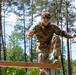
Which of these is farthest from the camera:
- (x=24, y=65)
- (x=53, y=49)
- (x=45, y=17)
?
(x=53, y=49)

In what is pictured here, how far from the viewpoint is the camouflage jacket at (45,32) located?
579 centimetres

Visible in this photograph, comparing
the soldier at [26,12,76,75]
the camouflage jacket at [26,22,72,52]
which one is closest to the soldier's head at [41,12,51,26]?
the soldier at [26,12,76,75]

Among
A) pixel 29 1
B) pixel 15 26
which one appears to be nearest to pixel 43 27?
pixel 29 1

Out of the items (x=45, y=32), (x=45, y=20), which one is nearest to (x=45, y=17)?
(x=45, y=20)

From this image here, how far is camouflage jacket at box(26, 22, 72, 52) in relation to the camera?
579 centimetres

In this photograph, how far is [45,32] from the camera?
585 cm

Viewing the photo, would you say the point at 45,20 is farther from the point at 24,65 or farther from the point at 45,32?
the point at 24,65

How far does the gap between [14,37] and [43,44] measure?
133ft

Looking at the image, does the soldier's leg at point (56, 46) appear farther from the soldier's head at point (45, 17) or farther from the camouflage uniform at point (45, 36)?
the soldier's head at point (45, 17)

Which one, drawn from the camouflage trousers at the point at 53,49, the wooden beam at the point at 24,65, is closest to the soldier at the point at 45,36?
the camouflage trousers at the point at 53,49

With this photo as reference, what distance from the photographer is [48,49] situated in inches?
233

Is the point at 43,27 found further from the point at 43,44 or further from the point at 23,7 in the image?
the point at 23,7

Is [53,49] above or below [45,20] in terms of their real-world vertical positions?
below

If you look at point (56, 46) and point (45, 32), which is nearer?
point (56, 46)
